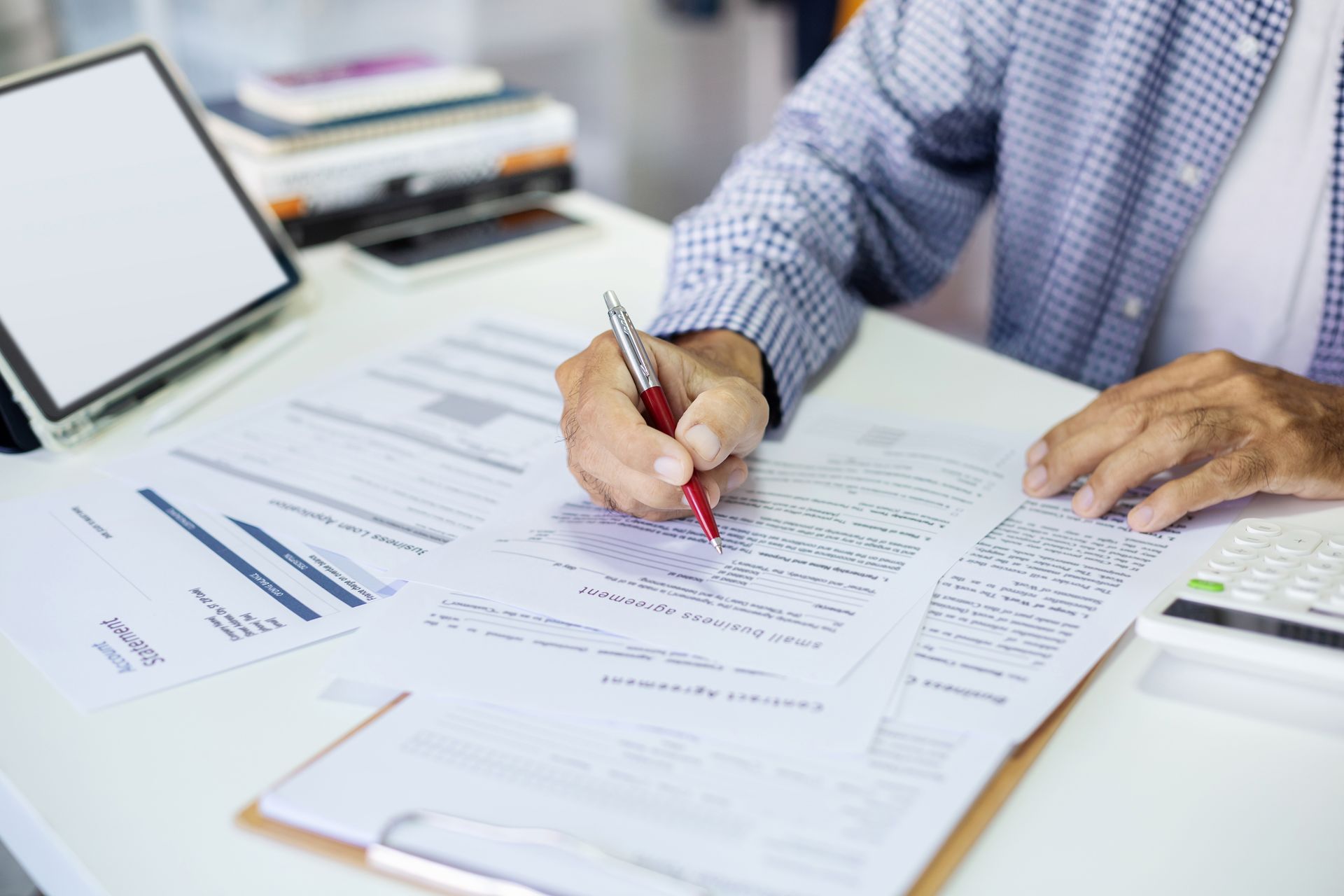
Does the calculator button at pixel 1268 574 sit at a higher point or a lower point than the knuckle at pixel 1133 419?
lower

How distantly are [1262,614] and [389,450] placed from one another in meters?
0.51

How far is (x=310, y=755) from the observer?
479 millimetres

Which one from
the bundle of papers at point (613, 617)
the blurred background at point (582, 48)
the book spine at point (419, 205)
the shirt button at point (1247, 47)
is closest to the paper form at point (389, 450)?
the bundle of papers at point (613, 617)

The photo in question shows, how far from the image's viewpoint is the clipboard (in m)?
0.40

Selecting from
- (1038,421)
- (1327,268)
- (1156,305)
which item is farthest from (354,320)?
(1327,268)

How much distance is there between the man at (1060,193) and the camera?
87 cm

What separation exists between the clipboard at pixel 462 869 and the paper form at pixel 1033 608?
0.03 meters

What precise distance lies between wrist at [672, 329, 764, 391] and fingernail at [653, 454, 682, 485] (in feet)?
0.51

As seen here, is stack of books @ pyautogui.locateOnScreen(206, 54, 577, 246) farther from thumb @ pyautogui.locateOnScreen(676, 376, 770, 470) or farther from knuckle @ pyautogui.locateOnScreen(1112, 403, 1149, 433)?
knuckle @ pyautogui.locateOnScreen(1112, 403, 1149, 433)

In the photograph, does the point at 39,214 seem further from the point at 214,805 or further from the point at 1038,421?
the point at 1038,421

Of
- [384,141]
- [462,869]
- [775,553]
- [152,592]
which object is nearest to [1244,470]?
[775,553]

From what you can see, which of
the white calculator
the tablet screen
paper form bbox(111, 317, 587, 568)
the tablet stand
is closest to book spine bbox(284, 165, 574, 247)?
the tablet screen

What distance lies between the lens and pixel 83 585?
0.59 meters

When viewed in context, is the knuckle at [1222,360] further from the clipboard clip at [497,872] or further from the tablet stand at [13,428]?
the tablet stand at [13,428]
